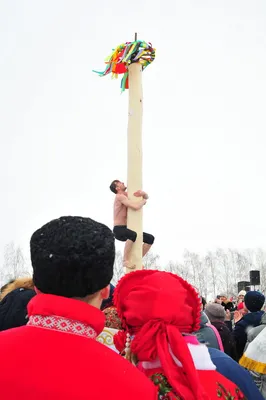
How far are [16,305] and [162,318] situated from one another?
1374 mm

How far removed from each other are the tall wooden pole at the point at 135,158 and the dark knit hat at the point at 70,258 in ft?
16.8

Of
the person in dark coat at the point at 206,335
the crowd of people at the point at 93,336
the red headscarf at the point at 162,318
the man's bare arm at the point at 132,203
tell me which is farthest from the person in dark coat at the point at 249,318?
the red headscarf at the point at 162,318

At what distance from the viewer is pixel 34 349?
1384 millimetres

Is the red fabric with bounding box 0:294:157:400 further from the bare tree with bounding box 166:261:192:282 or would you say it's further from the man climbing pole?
the bare tree with bounding box 166:261:192:282

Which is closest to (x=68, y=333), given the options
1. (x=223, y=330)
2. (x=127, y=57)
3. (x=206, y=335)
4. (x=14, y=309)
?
(x=14, y=309)

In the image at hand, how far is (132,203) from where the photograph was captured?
659 centimetres

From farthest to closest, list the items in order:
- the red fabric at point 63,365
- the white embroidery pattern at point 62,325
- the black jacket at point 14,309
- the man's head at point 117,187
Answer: the man's head at point 117,187
the black jacket at point 14,309
the white embroidery pattern at point 62,325
the red fabric at point 63,365

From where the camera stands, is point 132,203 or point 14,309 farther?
point 132,203

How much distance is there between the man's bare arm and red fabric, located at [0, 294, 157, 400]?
5.11 m

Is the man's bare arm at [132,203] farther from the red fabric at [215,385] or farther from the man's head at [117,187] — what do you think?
the red fabric at [215,385]

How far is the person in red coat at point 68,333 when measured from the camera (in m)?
1.33

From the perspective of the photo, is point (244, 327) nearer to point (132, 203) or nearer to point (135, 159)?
point (132, 203)

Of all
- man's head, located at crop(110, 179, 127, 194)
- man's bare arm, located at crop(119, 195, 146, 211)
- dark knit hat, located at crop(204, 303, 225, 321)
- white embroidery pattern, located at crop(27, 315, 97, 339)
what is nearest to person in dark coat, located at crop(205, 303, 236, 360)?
dark knit hat, located at crop(204, 303, 225, 321)

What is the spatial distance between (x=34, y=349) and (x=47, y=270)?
246mm
